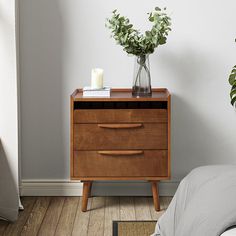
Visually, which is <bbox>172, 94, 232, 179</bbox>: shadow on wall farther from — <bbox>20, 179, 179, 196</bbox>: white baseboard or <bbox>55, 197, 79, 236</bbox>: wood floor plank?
<bbox>55, 197, 79, 236</bbox>: wood floor plank

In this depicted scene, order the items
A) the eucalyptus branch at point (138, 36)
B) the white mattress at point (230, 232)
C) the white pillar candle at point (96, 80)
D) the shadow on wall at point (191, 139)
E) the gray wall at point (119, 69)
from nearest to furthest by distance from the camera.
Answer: the white mattress at point (230, 232) < the eucalyptus branch at point (138, 36) < the white pillar candle at point (96, 80) < the gray wall at point (119, 69) < the shadow on wall at point (191, 139)

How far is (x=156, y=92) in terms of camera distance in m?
3.80

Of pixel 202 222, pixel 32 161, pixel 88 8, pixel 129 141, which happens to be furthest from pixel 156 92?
pixel 202 222

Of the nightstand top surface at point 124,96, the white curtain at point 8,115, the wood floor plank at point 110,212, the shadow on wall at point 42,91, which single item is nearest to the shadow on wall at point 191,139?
the nightstand top surface at point 124,96

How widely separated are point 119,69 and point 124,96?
1.08ft

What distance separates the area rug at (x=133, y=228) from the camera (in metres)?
3.26

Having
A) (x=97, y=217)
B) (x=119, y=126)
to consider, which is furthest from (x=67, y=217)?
(x=119, y=126)

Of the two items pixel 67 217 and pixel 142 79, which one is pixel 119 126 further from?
pixel 67 217

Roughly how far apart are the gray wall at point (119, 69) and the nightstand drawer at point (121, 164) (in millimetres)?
399

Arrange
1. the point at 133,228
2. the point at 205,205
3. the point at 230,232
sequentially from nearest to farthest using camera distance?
the point at 230,232 < the point at 205,205 < the point at 133,228

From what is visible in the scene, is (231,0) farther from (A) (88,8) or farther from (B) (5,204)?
(B) (5,204)

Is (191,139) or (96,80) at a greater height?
(96,80)

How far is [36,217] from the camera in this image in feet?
11.5

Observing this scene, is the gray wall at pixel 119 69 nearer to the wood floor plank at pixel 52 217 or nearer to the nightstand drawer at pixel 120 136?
the wood floor plank at pixel 52 217
